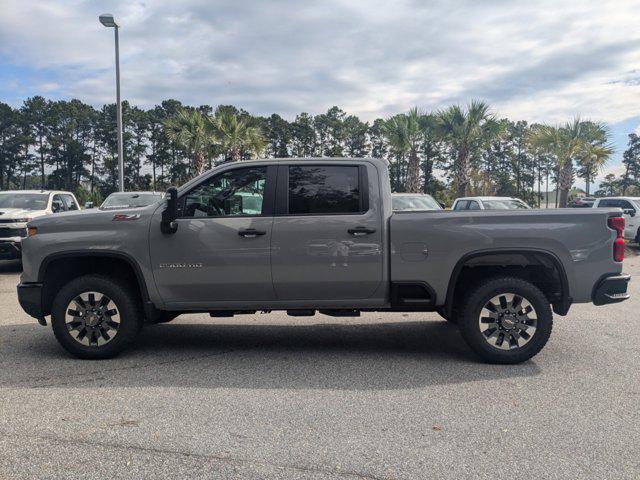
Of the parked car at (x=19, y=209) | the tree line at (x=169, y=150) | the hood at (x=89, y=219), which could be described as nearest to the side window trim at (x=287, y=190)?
the hood at (x=89, y=219)

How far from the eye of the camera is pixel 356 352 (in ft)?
18.1

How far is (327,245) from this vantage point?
4.98m

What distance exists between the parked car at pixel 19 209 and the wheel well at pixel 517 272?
28.3 feet

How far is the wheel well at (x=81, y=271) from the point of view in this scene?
5242 millimetres

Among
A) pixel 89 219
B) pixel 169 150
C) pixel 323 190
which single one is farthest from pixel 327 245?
pixel 169 150

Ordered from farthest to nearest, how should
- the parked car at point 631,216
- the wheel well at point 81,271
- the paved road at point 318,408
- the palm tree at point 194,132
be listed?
the palm tree at point 194,132 → the parked car at point 631,216 → the wheel well at point 81,271 → the paved road at point 318,408

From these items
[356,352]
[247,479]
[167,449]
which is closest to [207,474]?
[247,479]

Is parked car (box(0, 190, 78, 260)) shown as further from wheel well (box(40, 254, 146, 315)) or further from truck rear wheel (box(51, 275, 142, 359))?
truck rear wheel (box(51, 275, 142, 359))

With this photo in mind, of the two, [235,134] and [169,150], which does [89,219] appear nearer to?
[235,134]

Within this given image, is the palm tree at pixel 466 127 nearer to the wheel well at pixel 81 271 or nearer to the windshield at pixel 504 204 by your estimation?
the windshield at pixel 504 204

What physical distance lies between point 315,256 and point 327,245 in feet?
0.51

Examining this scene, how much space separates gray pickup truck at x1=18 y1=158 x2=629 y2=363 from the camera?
4.96 m

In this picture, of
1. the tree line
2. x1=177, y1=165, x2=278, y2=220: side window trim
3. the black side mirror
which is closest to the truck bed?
x1=177, y1=165, x2=278, y2=220: side window trim

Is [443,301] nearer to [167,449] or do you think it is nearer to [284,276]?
[284,276]
